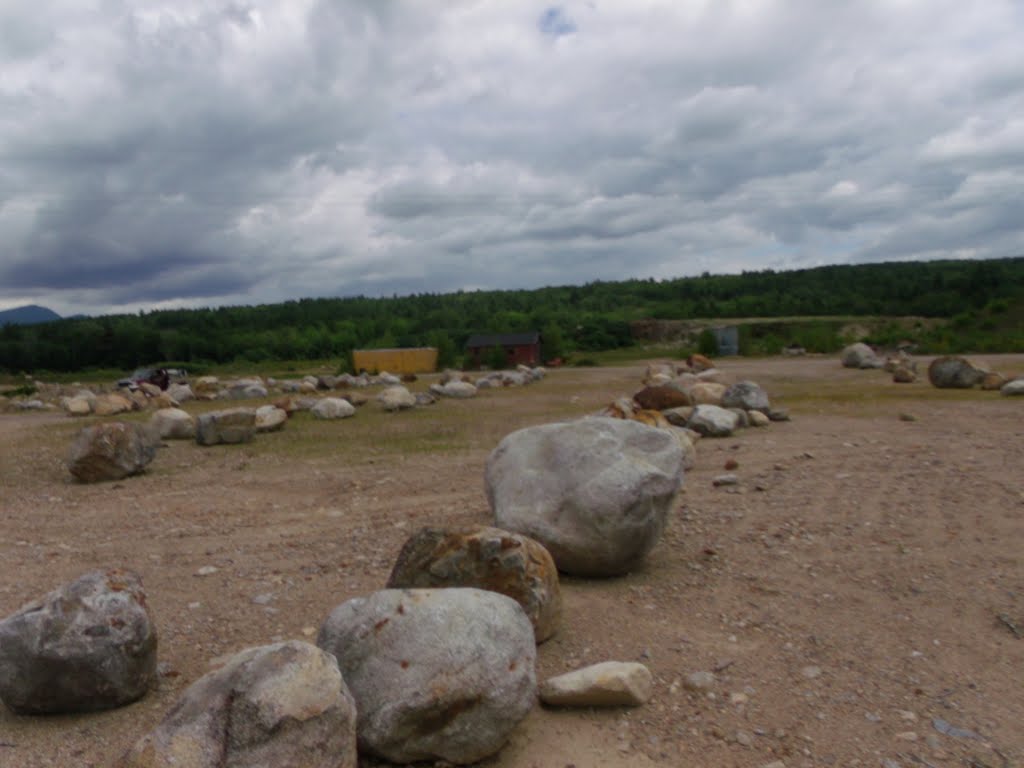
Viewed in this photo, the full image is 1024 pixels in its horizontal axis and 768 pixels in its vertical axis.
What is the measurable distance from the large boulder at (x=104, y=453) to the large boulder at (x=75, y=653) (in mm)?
6648

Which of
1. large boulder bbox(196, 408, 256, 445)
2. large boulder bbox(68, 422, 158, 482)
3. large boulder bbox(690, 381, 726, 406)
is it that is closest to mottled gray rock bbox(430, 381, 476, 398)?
large boulder bbox(690, 381, 726, 406)

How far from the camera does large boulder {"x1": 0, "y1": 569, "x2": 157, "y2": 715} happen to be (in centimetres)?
378

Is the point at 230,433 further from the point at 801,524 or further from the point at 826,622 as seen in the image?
the point at 826,622

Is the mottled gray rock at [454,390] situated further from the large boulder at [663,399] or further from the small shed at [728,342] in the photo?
the small shed at [728,342]

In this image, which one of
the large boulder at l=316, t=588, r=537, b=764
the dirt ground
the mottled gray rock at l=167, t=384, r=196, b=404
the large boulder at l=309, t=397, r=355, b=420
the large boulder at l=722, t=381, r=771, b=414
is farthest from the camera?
the mottled gray rock at l=167, t=384, r=196, b=404

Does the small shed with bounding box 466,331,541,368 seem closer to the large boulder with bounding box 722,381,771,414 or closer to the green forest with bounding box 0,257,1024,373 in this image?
the green forest with bounding box 0,257,1024,373

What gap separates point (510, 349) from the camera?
1641 inches

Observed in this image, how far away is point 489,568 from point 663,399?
10.1 m

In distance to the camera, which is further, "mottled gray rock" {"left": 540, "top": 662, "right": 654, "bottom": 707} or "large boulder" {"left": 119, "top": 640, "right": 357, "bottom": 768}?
"mottled gray rock" {"left": 540, "top": 662, "right": 654, "bottom": 707}

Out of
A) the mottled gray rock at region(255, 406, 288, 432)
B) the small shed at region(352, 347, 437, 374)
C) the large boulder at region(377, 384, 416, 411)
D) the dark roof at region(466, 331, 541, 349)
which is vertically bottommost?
the small shed at region(352, 347, 437, 374)

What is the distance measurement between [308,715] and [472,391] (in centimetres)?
1848

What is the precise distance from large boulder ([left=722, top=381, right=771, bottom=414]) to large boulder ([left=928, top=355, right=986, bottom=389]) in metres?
6.45

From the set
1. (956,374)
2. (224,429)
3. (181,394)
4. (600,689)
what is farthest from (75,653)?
A: (181,394)

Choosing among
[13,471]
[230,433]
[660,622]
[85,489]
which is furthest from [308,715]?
[230,433]
